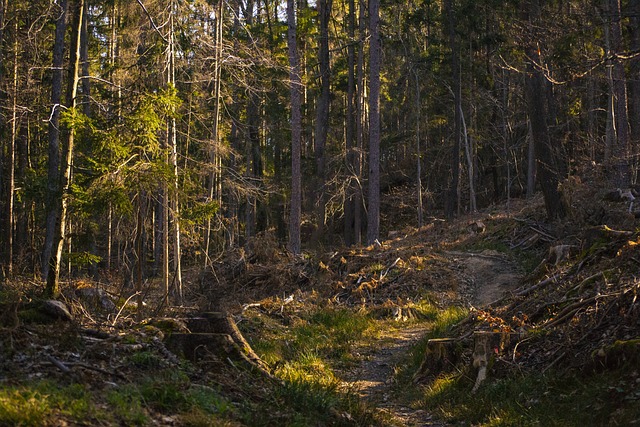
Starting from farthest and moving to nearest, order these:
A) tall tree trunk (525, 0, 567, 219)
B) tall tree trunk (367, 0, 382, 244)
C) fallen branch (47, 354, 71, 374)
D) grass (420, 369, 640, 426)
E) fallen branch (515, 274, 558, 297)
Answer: tall tree trunk (367, 0, 382, 244) < tall tree trunk (525, 0, 567, 219) < fallen branch (515, 274, 558, 297) < grass (420, 369, 640, 426) < fallen branch (47, 354, 71, 374)

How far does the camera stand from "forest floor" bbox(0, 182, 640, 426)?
17.0 ft

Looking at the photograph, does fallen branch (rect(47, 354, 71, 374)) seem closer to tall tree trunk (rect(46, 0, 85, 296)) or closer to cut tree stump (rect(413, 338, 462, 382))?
tall tree trunk (rect(46, 0, 85, 296))

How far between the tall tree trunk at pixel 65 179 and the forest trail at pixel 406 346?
4769 millimetres

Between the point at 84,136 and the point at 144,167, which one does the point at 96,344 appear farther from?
the point at 84,136

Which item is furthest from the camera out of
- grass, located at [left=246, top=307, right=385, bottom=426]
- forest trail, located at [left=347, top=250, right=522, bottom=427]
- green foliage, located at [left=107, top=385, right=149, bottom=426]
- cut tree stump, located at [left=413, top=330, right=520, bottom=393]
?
forest trail, located at [left=347, top=250, right=522, bottom=427]

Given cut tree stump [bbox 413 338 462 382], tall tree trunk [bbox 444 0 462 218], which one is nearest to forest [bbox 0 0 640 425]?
cut tree stump [bbox 413 338 462 382]

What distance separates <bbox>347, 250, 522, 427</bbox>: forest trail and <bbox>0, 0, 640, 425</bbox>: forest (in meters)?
0.09

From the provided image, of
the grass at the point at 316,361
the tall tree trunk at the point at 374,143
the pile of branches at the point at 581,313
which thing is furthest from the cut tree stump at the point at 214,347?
the tall tree trunk at the point at 374,143

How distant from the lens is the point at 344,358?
11.1 m

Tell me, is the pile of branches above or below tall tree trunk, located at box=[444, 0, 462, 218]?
below

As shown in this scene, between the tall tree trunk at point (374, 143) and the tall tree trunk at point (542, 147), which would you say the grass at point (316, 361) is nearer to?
the tall tree trunk at point (542, 147)

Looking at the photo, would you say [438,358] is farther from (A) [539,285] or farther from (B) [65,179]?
(B) [65,179]

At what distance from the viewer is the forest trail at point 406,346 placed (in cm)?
824

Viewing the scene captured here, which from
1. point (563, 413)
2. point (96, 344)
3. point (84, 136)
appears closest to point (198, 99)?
point (84, 136)
